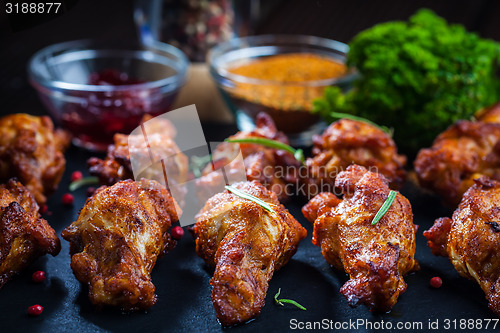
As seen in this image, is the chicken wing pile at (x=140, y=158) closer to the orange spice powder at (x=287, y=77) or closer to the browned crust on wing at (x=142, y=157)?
the browned crust on wing at (x=142, y=157)

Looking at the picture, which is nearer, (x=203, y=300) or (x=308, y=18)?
(x=203, y=300)

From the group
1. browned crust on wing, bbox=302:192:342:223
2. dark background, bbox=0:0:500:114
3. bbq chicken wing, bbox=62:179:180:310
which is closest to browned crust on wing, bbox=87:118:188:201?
bbq chicken wing, bbox=62:179:180:310

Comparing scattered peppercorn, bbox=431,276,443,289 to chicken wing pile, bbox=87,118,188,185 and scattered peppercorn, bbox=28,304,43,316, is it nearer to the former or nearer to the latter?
chicken wing pile, bbox=87,118,188,185

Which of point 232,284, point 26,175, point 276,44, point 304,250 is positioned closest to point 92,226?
point 232,284

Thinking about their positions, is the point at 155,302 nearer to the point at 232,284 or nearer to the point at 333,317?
the point at 232,284

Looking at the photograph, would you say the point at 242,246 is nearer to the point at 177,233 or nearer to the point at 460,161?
the point at 177,233

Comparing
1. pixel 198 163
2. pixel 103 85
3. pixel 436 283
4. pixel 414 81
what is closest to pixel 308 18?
pixel 414 81
